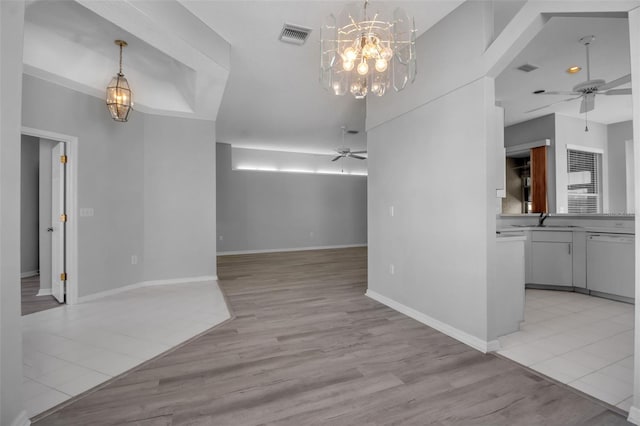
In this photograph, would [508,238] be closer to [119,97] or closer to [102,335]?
[102,335]

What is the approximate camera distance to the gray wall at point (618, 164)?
6273mm

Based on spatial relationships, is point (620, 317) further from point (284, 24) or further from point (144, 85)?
point (144, 85)

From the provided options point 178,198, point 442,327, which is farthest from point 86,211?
point 442,327

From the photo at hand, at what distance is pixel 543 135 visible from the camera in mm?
6180

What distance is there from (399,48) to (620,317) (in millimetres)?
3834

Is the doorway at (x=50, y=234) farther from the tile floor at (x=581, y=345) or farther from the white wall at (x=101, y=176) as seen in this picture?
the tile floor at (x=581, y=345)

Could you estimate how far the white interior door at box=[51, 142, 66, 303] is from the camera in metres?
3.89

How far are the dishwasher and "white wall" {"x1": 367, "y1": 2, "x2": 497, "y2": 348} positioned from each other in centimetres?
284

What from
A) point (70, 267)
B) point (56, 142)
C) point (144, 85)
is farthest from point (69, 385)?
point (144, 85)

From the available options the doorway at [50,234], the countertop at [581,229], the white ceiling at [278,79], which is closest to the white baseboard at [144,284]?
the doorway at [50,234]

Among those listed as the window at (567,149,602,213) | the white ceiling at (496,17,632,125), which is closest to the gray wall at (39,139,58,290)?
the white ceiling at (496,17,632,125)

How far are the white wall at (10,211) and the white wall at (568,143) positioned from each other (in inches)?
299

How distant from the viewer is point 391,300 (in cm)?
376

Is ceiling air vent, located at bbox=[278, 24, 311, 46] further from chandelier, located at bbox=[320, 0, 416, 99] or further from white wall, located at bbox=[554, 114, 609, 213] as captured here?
white wall, located at bbox=[554, 114, 609, 213]
